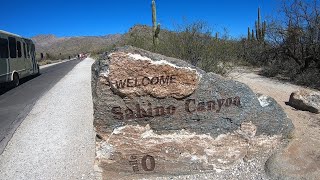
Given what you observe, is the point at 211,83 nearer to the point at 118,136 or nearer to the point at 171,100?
the point at 171,100

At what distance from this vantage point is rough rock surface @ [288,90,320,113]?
6.66 m

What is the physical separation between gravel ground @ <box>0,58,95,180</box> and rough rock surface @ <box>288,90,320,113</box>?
13.8ft

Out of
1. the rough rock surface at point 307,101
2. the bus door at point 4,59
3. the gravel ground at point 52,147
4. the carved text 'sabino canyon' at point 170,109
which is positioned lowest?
the gravel ground at point 52,147

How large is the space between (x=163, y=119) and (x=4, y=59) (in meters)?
11.8

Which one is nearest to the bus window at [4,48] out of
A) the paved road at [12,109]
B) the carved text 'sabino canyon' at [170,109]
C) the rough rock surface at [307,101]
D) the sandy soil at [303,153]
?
the paved road at [12,109]

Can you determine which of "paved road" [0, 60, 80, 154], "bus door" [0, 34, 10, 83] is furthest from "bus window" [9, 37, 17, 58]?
"paved road" [0, 60, 80, 154]

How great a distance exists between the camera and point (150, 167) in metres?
4.75

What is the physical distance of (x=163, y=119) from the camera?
4738 mm

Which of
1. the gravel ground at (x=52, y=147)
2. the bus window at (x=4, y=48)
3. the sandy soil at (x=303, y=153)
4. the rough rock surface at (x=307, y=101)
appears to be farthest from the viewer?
the bus window at (x=4, y=48)

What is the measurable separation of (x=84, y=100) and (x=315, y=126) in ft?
23.1

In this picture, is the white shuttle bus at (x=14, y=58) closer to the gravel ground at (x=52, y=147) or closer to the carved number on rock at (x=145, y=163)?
the gravel ground at (x=52, y=147)

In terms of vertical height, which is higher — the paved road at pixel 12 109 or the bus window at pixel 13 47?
the bus window at pixel 13 47

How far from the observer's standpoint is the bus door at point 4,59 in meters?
14.1

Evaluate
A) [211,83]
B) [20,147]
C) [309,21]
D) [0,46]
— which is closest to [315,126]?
[211,83]
